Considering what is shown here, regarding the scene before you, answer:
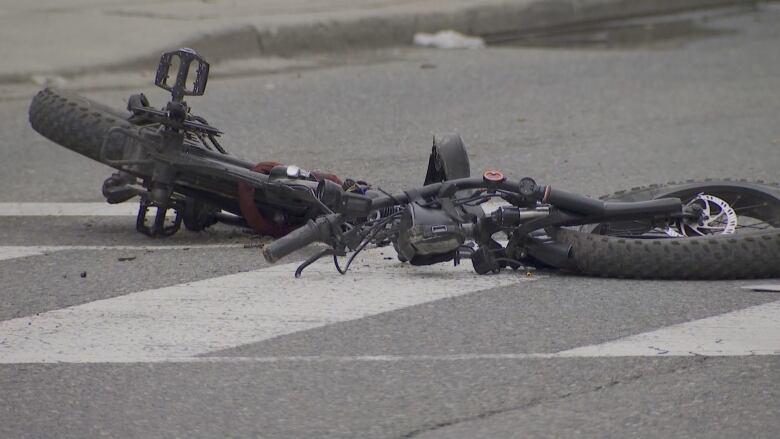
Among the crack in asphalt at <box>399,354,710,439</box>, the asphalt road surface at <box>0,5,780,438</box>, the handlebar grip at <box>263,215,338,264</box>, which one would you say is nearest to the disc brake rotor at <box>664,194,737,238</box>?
the asphalt road surface at <box>0,5,780,438</box>

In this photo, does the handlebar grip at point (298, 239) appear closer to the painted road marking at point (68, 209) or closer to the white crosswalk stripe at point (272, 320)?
the white crosswalk stripe at point (272, 320)

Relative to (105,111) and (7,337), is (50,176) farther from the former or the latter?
(7,337)

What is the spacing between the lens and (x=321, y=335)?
4910 mm

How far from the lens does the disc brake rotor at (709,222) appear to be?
5.89 m

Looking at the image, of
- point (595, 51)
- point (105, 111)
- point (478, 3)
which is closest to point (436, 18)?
point (478, 3)

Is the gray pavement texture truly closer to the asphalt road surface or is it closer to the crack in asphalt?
the asphalt road surface

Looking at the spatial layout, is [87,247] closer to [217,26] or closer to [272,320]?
[272,320]

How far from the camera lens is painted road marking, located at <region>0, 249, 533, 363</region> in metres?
4.81

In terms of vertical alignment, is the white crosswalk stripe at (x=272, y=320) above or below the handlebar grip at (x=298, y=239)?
below

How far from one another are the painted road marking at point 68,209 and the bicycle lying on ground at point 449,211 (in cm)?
68

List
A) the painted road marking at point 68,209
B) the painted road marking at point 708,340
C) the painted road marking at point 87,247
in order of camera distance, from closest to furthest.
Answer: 1. the painted road marking at point 708,340
2. the painted road marking at point 87,247
3. the painted road marking at point 68,209

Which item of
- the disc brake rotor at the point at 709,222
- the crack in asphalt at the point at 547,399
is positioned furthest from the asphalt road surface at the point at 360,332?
Answer: the disc brake rotor at the point at 709,222

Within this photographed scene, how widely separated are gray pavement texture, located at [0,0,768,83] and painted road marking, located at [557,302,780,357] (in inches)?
294

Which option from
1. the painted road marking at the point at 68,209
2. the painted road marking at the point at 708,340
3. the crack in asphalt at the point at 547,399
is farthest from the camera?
the painted road marking at the point at 68,209
